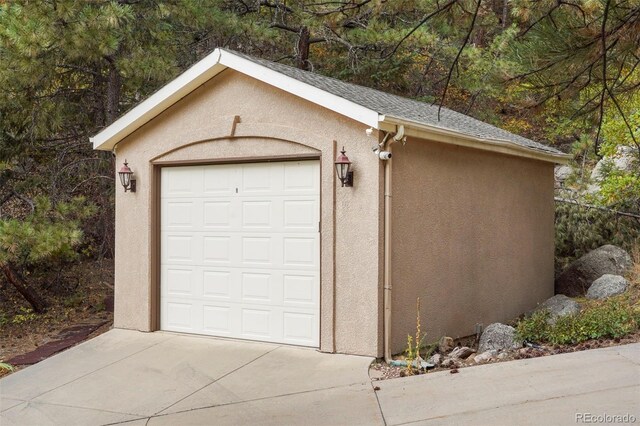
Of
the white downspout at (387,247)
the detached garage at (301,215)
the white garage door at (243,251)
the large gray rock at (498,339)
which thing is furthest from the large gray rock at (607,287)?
the white garage door at (243,251)

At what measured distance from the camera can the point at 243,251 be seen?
8.02 meters

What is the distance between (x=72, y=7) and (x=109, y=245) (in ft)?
16.1

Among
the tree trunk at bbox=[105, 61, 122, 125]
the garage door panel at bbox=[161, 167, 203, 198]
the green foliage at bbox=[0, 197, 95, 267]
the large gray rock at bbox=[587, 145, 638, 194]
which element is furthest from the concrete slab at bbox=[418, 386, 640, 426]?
the tree trunk at bbox=[105, 61, 122, 125]

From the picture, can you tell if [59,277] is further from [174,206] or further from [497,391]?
[497,391]

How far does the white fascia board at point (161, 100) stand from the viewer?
308 inches

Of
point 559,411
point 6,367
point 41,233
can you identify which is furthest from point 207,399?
point 41,233

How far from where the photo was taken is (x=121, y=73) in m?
10.5

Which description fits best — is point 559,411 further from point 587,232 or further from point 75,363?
point 587,232

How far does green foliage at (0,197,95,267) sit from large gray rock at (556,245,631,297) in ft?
27.4

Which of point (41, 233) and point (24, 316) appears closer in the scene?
point (41, 233)

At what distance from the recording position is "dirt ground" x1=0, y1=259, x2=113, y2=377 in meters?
9.83

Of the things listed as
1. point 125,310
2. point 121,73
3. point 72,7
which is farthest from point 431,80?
point 125,310

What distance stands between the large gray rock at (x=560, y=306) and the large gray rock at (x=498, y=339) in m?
1.11

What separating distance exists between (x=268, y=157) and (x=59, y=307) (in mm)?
6283
